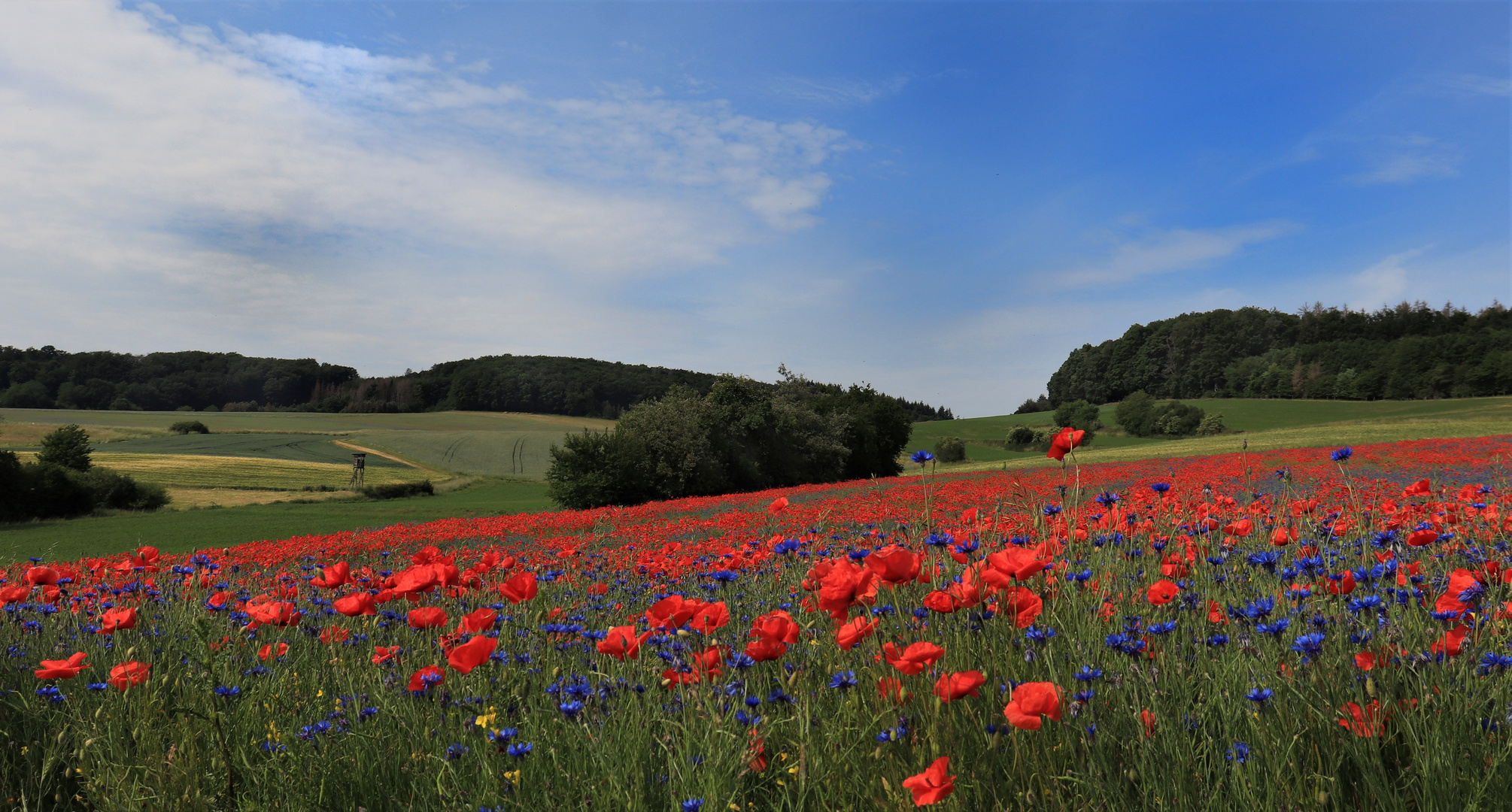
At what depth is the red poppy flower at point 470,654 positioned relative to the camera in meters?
1.98

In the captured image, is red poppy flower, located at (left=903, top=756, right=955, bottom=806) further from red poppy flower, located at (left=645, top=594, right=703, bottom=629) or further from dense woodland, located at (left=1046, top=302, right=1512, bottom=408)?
dense woodland, located at (left=1046, top=302, right=1512, bottom=408)

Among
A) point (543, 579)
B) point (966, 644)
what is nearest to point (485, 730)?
point (966, 644)

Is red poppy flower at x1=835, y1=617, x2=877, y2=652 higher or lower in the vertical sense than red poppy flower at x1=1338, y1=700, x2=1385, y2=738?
higher

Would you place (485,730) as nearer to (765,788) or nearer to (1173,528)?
(765,788)

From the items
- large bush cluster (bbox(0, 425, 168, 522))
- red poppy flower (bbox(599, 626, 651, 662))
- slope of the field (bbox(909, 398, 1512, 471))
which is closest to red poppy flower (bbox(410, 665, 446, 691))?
red poppy flower (bbox(599, 626, 651, 662))

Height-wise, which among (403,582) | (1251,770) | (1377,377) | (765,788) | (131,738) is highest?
(1377,377)

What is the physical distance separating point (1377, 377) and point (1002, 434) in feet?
120

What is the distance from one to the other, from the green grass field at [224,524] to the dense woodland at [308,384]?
51487 millimetres

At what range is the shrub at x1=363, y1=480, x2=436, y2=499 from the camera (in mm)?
39969

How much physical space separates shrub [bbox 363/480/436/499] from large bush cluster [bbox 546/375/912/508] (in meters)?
10.6

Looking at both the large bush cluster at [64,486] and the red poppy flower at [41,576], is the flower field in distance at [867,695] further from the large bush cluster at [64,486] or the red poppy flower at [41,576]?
the large bush cluster at [64,486]

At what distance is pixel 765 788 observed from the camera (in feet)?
6.99

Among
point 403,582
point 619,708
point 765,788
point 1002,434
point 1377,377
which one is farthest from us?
point 1002,434

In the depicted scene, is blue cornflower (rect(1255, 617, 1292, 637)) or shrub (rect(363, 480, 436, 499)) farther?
shrub (rect(363, 480, 436, 499))
